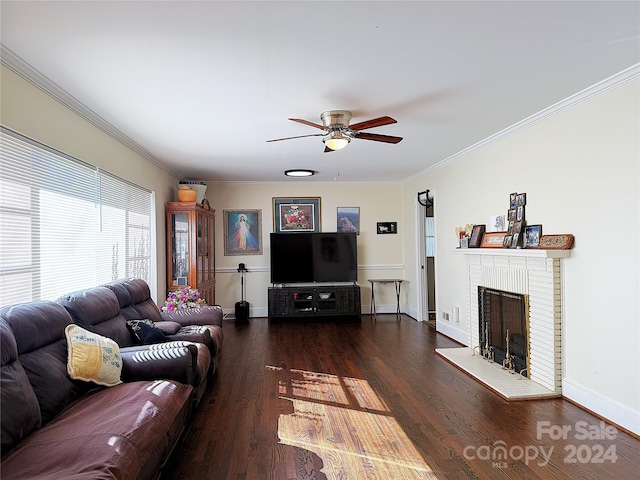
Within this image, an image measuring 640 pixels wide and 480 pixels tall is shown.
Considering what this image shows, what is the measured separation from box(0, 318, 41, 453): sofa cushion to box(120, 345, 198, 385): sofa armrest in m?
0.67

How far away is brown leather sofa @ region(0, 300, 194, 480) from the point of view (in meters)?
1.59

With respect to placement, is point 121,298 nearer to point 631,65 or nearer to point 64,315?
point 64,315

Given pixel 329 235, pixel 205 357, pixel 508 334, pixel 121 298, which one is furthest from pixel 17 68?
pixel 329 235

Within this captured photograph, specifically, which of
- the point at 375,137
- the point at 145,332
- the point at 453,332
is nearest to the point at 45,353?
the point at 145,332

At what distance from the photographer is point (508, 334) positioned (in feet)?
13.2

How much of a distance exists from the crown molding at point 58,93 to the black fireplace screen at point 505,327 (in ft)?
13.6

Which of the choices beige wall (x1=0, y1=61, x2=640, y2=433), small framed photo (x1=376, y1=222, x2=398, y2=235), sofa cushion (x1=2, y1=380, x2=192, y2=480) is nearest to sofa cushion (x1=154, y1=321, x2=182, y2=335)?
sofa cushion (x1=2, y1=380, x2=192, y2=480)

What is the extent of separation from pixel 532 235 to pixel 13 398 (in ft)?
12.7

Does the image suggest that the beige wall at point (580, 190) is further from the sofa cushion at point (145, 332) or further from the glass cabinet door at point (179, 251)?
the sofa cushion at point (145, 332)

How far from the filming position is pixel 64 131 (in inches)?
117

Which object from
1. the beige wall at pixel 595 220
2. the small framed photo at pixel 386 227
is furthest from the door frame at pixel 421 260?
the beige wall at pixel 595 220

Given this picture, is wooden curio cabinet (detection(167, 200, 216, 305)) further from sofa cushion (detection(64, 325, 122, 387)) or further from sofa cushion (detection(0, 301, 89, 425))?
sofa cushion (detection(0, 301, 89, 425))

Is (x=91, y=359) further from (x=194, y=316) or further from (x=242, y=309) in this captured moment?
(x=242, y=309)

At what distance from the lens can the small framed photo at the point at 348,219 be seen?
727 cm
